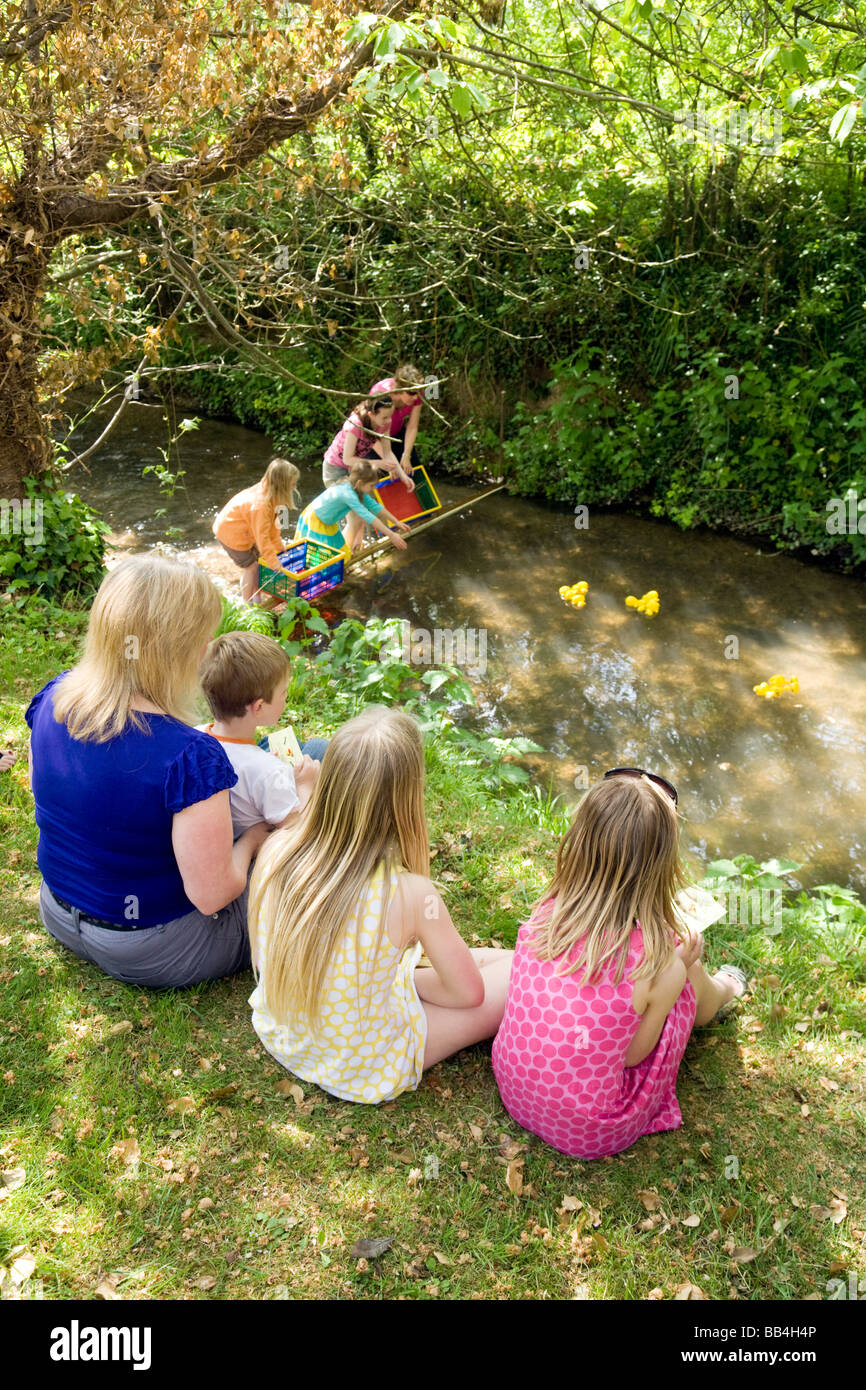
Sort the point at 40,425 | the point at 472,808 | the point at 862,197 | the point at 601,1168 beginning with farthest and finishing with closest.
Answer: the point at 862,197
the point at 40,425
the point at 472,808
the point at 601,1168

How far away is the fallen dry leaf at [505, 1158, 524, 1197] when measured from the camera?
240cm

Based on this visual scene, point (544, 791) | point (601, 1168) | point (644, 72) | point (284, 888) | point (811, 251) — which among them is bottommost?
point (544, 791)

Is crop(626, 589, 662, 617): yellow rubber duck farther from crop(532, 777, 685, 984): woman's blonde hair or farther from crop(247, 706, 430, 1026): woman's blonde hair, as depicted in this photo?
crop(247, 706, 430, 1026): woman's blonde hair

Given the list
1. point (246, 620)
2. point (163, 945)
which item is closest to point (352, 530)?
point (246, 620)

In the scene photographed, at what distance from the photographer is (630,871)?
2266 millimetres

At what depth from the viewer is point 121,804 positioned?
2377 millimetres

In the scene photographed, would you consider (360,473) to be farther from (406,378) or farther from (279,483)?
(406,378)

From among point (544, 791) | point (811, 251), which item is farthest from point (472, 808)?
point (811, 251)

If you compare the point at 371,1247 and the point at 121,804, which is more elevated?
the point at 121,804

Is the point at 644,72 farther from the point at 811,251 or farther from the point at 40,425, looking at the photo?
the point at 40,425

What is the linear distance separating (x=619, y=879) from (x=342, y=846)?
2.22 ft

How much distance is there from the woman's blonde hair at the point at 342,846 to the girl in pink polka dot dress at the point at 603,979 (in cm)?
41

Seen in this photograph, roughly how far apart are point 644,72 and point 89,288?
5.44 m

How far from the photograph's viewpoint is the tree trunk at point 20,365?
4.98 metres
